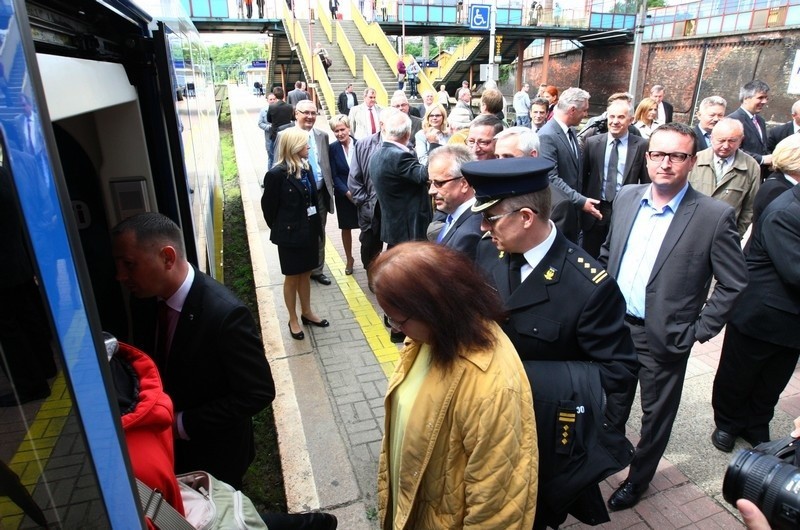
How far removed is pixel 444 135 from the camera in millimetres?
6203

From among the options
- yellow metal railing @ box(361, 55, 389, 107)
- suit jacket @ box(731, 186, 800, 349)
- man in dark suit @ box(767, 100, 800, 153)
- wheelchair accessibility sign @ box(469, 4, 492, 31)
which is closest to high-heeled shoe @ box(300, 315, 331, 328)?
suit jacket @ box(731, 186, 800, 349)

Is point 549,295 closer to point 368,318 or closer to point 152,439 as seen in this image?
point 152,439

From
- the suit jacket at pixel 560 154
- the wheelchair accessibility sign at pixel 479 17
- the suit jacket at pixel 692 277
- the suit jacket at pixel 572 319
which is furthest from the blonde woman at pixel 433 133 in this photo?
the wheelchair accessibility sign at pixel 479 17

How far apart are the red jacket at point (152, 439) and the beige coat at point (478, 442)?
74 cm

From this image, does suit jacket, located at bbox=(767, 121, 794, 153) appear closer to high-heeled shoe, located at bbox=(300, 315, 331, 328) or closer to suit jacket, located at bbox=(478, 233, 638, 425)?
high-heeled shoe, located at bbox=(300, 315, 331, 328)

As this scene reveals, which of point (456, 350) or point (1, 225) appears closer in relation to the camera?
point (1, 225)

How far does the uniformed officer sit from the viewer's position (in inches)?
76.2

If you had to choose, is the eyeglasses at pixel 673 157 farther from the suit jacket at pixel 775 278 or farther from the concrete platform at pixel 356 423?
the concrete platform at pixel 356 423

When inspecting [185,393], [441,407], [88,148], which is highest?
[88,148]

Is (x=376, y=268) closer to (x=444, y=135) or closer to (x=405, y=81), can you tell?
(x=444, y=135)

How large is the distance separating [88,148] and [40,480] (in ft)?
7.46

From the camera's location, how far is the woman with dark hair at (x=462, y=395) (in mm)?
1576

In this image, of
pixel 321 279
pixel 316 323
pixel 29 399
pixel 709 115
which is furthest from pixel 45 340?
pixel 709 115

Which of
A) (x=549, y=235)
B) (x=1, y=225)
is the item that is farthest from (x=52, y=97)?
(x=549, y=235)
